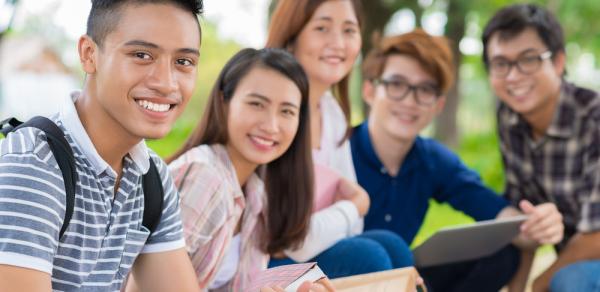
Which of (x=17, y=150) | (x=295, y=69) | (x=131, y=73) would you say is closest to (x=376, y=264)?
(x=295, y=69)

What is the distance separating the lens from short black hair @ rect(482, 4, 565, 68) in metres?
2.90

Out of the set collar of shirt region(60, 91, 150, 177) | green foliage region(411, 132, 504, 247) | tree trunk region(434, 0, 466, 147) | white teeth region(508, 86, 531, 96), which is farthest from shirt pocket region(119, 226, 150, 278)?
tree trunk region(434, 0, 466, 147)

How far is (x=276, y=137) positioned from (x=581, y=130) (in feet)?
4.48

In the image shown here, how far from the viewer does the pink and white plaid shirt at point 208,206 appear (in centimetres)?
201

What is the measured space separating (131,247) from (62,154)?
1.03 ft

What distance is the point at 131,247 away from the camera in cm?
159

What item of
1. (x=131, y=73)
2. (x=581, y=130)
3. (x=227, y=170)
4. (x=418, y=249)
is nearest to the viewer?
(x=131, y=73)

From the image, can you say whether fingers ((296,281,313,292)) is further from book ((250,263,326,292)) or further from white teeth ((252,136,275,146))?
white teeth ((252,136,275,146))

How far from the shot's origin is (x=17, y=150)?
4.34 feet

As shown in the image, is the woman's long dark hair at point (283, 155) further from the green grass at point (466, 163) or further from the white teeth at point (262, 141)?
the green grass at point (466, 163)

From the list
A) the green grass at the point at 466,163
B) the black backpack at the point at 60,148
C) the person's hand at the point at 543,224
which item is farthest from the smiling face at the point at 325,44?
the green grass at the point at 466,163

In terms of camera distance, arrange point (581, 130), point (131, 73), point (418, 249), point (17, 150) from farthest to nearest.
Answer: point (581, 130)
point (418, 249)
point (131, 73)
point (17, 150)

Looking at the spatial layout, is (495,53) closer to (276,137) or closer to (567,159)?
(567,159)

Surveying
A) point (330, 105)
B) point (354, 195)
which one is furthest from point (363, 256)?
point (330, 105)
